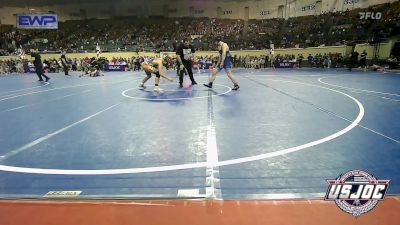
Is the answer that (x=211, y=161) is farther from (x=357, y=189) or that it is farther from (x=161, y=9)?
(x=161, y=9)

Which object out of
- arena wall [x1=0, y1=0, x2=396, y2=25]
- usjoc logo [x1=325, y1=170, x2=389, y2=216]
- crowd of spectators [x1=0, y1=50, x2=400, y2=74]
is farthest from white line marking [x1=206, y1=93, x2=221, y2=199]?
arena wall [x1=0, y1=0, x2=396, y2=25]

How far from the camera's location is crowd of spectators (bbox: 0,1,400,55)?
25.0 meters

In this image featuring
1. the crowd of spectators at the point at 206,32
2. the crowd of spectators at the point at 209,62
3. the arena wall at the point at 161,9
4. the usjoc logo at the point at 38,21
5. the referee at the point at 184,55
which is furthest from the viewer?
the arena wall at the point at 161,9

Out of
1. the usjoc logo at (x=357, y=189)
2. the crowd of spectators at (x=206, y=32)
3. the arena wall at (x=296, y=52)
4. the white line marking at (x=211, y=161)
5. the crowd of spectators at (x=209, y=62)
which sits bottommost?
the white line marking at (x=211, y=161)

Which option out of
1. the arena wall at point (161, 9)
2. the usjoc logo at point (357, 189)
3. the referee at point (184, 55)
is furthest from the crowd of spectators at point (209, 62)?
the usjoc logo at point (357, 189)

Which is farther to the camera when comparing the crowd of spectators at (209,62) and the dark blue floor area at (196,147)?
the crowd of spectators at (209,62)

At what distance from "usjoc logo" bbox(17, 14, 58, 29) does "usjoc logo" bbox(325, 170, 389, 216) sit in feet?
103

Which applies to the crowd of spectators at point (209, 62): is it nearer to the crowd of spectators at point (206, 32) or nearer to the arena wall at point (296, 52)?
the arena wall at point (296, 52)

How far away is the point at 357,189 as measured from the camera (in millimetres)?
2041

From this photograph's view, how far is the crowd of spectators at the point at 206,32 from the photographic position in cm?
2497

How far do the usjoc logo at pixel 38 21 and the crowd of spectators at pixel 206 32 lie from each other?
317cm

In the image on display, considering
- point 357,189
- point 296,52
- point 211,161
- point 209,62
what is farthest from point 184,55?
point 296,52

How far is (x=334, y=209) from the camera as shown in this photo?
2.31 metres

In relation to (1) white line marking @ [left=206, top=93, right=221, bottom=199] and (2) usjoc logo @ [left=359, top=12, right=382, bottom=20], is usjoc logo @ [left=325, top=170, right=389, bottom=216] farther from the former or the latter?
(2) usjoc logo @ [left=359, top=12, right=382, bottom=20]
